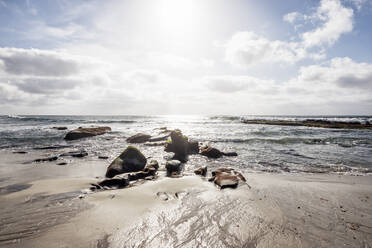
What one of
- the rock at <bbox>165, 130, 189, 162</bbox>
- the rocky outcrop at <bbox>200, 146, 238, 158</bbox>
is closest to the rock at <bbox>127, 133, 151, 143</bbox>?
the rock at <bbox>165, 130, 189, 162</bbox>

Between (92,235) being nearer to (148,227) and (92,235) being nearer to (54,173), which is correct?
(148,227)

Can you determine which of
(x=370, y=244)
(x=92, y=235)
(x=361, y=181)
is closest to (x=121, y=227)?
(x=92, y=235)

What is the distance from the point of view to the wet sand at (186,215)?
3.11m

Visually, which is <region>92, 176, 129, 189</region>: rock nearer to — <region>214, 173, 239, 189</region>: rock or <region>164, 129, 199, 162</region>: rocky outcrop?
<region>214, 173, 239, 189</region>: rock

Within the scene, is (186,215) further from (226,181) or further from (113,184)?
(113,184)

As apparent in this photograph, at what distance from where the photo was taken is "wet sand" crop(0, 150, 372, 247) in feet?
10.2

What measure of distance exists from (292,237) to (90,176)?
22.4 feet

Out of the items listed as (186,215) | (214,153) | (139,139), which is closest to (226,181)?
(186,215)

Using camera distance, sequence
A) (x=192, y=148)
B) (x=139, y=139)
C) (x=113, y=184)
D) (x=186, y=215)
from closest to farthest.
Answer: (x=186, y=215)
(x=113, y=184)
(x=192, y=148)
(x=139, y=139)

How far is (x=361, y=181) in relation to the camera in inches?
252

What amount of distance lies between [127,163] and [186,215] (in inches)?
177

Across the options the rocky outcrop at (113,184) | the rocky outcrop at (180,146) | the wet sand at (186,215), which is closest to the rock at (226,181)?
the wet sand at (186,215)

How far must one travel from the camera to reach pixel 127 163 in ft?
24.8

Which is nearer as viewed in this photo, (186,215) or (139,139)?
(186,215)
